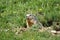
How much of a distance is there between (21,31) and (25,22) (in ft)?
3.35

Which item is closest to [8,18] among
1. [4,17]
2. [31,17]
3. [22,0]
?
[4,17]

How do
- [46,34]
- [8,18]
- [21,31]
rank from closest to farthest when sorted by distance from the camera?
[46,34] < [21,31] < [8,18]

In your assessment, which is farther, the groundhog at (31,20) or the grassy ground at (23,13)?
the groundhog at (31,20)

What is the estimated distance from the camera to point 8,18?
9.97 metres

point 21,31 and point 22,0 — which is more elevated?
point 22,0

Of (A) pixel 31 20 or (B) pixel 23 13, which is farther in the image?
(B) pixel 23 13

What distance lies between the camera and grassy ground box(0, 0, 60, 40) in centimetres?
786

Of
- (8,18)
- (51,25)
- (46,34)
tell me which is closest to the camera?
(46,34)

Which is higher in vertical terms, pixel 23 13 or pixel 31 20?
pixel 23 13

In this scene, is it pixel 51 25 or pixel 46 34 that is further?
pixel 51 25

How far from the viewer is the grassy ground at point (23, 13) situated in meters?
7.86

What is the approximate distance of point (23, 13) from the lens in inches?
404

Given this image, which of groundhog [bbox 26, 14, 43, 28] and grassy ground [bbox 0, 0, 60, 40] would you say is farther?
groundhog [bbox 26, 14, 43, 28]

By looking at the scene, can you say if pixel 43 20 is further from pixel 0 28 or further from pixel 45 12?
pixel 0 28
